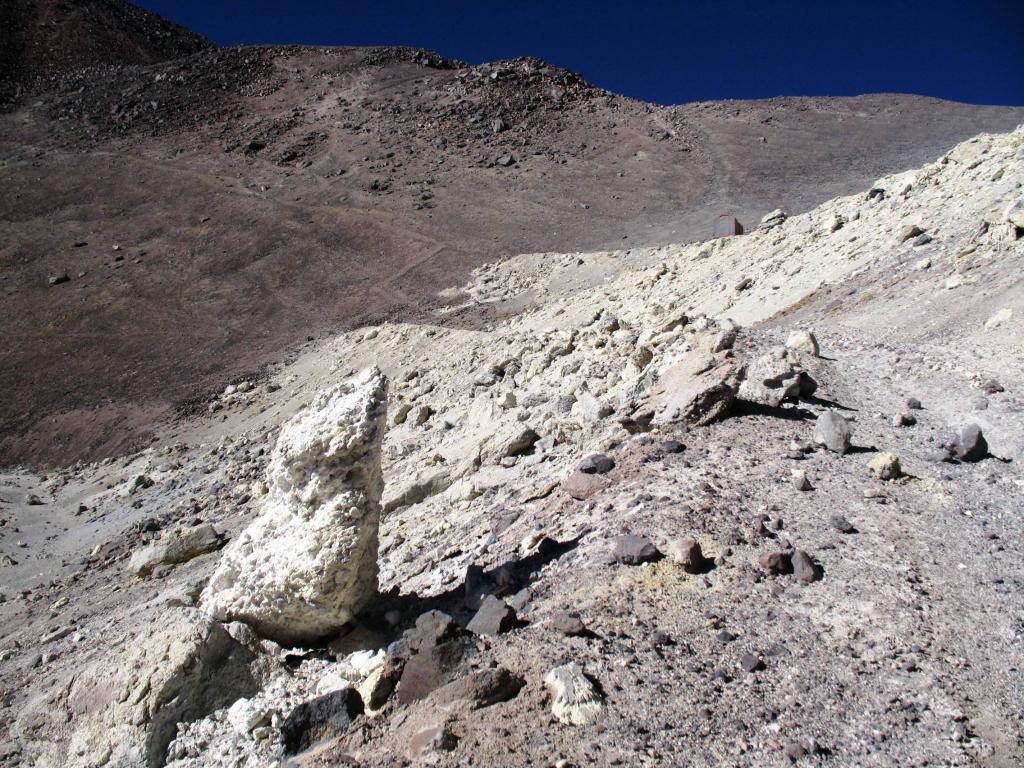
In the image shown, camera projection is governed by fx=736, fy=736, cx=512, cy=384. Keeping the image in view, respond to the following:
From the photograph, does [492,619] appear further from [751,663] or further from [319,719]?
[751,663]

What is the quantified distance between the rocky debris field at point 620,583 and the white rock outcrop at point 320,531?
0.05ft

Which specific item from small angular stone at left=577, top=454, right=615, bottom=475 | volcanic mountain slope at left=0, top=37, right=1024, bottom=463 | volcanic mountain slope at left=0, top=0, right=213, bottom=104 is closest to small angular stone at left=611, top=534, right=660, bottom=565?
small angular stone at left=577, top=454, right=615, bottom=475

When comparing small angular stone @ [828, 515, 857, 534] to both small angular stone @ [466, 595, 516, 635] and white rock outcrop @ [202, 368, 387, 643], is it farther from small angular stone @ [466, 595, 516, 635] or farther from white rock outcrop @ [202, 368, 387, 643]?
white rock outcrop @ [202, 368, 387, 643]

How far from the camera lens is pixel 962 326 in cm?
694

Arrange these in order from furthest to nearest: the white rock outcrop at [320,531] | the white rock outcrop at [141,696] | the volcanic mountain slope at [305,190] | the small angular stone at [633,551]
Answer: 1. the volcanic mountain slope at [305,190]
2. the white rock outcrop at [320,531]
3. the small angular stone at [633,551]
4. the white rock outcrop at [141,696]

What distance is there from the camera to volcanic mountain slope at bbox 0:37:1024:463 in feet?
56.6

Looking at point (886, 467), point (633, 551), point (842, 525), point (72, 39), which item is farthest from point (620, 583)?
point (72, 39)

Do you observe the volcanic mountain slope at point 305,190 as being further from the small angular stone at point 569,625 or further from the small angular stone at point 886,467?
the small angular stone at point 569,625

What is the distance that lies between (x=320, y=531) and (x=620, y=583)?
1.47 metres

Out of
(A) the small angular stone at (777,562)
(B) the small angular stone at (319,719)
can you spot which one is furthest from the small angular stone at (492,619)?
(A) the small angular stone at (777,562)

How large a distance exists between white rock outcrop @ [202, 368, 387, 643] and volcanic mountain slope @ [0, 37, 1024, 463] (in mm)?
11374

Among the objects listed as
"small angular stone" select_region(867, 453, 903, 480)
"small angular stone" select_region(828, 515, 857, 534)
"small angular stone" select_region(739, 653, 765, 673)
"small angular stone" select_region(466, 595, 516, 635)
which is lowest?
"small angular stone" select_region(466, 595, 516, 635)

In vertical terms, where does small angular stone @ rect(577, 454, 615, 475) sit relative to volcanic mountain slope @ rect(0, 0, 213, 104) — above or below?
below

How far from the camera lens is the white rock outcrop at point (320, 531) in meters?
3.55
